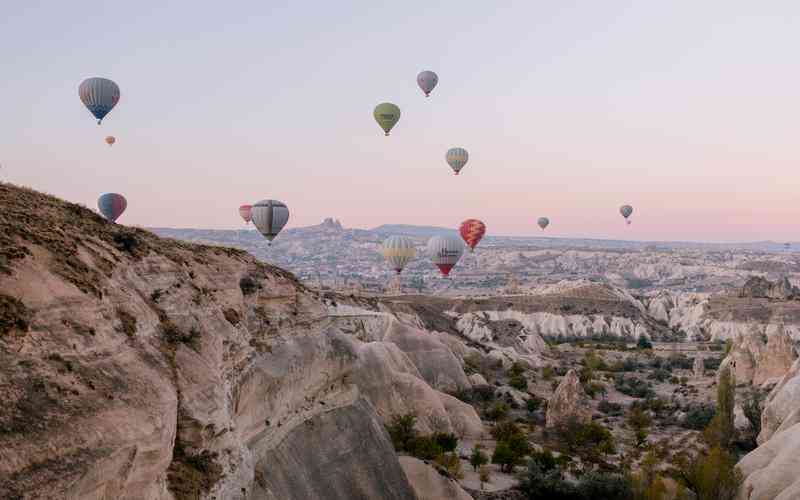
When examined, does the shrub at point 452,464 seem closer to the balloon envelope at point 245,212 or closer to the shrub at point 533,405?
the shrub at point 533,405

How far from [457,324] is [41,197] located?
165ft

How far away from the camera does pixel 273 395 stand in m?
11.6

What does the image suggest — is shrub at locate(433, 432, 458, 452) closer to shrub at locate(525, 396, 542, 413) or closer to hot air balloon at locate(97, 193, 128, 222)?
shrub at locate(525, 396, 542, 413)

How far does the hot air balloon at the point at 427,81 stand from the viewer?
1724 inches

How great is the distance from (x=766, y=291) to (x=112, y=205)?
6848 centimetres

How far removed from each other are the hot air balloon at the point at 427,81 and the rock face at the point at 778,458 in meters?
29.8

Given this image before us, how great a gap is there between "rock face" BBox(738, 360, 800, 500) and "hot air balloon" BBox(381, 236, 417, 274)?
81.1 ft

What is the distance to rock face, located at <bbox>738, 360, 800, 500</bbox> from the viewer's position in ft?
47.0

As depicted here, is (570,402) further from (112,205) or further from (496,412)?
(112,205)

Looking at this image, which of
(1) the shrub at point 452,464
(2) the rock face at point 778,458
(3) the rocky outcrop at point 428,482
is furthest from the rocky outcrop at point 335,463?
(2) the rock face at point 778,458

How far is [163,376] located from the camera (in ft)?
25.2

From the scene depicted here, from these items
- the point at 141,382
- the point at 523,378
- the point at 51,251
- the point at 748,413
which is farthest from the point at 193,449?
the point at 523,378

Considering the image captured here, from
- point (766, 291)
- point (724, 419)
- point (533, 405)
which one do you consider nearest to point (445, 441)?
point (724, 419)

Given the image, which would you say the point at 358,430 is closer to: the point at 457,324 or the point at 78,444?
the point at 78,444
